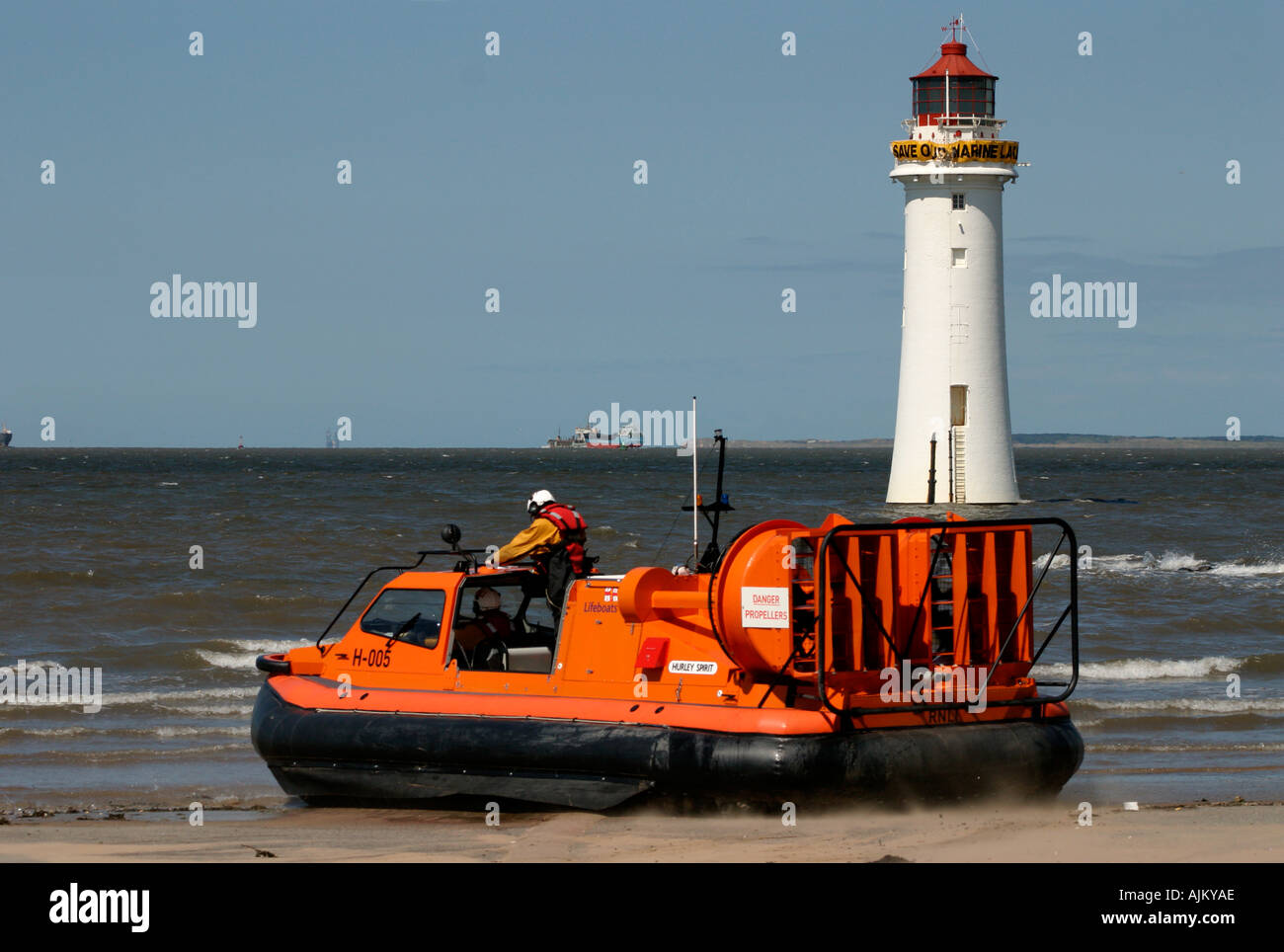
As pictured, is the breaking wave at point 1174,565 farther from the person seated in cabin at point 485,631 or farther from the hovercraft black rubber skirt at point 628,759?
the hovercraft black rubber skirt at point 628,759

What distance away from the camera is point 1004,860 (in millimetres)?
7586

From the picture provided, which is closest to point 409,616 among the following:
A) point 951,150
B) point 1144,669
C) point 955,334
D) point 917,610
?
point 917,610

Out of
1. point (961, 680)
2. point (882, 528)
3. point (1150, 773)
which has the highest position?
point (882, 528)

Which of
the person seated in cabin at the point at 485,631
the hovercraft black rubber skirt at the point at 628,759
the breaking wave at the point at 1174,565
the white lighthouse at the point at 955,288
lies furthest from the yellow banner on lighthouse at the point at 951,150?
the hovercraft black rubber skirt at the point at 628,759

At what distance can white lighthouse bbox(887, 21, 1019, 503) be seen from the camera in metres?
31.3

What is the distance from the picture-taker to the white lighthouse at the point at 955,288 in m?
31.3

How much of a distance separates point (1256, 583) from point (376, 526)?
759 inches

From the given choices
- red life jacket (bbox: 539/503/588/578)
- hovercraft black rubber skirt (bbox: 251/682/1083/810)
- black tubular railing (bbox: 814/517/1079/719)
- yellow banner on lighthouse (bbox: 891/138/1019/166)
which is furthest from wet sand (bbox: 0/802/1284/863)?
yellow banner on lighthouse (bbox: 891/138/1019/166)

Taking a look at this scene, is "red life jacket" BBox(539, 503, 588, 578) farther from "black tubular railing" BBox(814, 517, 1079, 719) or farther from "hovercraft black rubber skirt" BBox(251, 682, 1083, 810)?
"black tubular railing" BBox(814, 517, 1079, 719)

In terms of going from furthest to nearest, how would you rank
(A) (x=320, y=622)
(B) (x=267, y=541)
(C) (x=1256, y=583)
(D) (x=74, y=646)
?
(B) (x=267, y=541) < (C) (x=1256, y=583) < (A) (x=320, y=622) < (D) (x=74, y=646)

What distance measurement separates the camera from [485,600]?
1095cm
